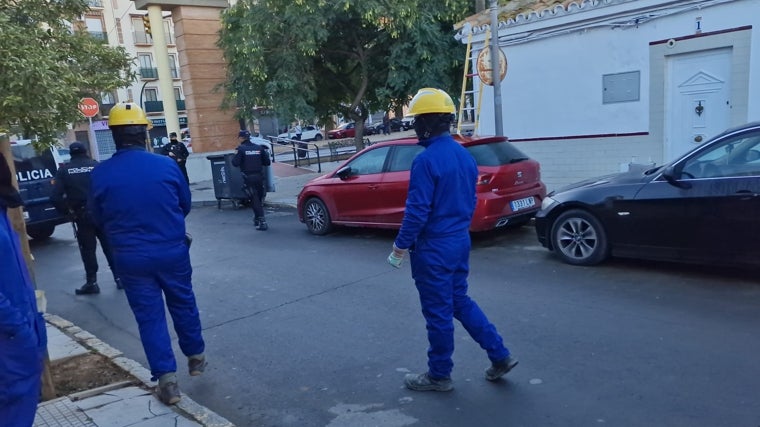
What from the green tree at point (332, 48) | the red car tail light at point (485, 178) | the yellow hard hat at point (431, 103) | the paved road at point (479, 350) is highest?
the green tree at point (332, 48)

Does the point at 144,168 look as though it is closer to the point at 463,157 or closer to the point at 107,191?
the point at 107,191

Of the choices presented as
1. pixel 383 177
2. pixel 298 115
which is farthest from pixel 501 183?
pixel 298 115

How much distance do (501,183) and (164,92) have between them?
1496 centimetres

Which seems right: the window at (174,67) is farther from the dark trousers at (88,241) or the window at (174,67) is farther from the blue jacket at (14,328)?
the blue jacket at (14,328)

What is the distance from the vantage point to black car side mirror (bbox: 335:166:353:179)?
931 cm

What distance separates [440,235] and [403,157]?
194 inches

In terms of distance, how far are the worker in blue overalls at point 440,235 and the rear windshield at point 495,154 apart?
13.2 ft

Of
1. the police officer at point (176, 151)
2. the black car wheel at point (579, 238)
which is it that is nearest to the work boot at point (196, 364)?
the black car wheel at point (579, 238)

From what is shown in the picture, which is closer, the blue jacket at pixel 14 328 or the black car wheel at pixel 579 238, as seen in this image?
the blue jacket at pixel 14 328

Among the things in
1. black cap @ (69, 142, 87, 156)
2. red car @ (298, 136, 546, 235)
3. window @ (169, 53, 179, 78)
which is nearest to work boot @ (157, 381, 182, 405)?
black cap @ (69, 142, 87, 156)

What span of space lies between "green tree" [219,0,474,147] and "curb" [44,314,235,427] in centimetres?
826

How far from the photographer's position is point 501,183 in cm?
786

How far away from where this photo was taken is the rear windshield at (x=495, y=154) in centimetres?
795

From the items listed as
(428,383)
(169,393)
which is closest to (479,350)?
(428,383)
